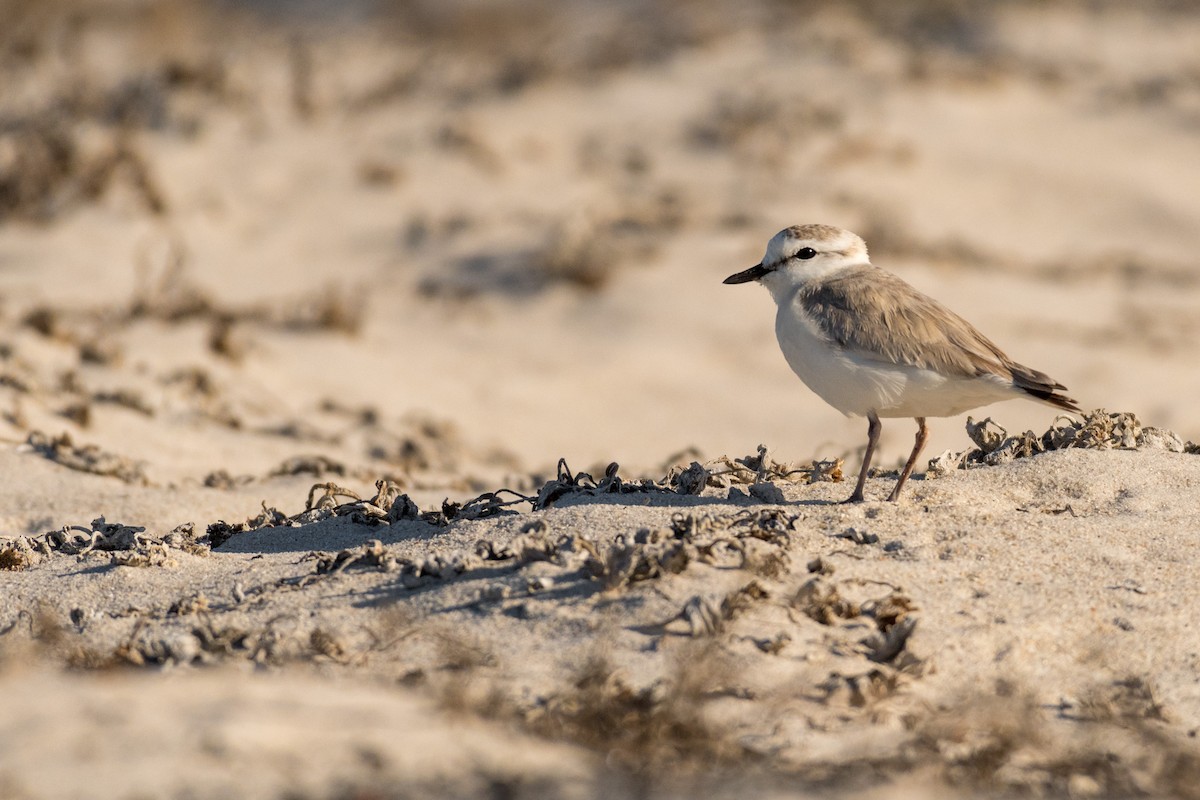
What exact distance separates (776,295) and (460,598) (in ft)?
6.01

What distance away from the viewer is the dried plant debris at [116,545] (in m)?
4.43

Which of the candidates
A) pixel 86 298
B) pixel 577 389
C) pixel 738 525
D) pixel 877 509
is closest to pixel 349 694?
pixel 738 525

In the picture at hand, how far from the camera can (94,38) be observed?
1510cm

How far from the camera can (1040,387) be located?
171 inches

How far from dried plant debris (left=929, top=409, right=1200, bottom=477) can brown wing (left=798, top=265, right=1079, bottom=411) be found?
563 mm

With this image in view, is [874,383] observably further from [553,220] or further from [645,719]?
[553,220]

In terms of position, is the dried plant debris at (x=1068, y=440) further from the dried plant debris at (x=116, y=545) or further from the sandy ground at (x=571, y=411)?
the dried plant debris at (x=116, y=545)

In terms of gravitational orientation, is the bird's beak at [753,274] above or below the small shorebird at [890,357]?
above

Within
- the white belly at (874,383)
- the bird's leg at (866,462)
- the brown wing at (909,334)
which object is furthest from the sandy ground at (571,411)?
the brown wing at (909,334)

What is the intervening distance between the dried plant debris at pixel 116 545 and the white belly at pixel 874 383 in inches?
82.3

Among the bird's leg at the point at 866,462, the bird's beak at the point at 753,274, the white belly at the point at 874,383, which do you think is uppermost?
the bird's beak at the point at 753,274

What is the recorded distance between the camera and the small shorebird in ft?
14.4

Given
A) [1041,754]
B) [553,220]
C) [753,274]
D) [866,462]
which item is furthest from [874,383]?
[553,220]

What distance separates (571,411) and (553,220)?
271 centimetres
